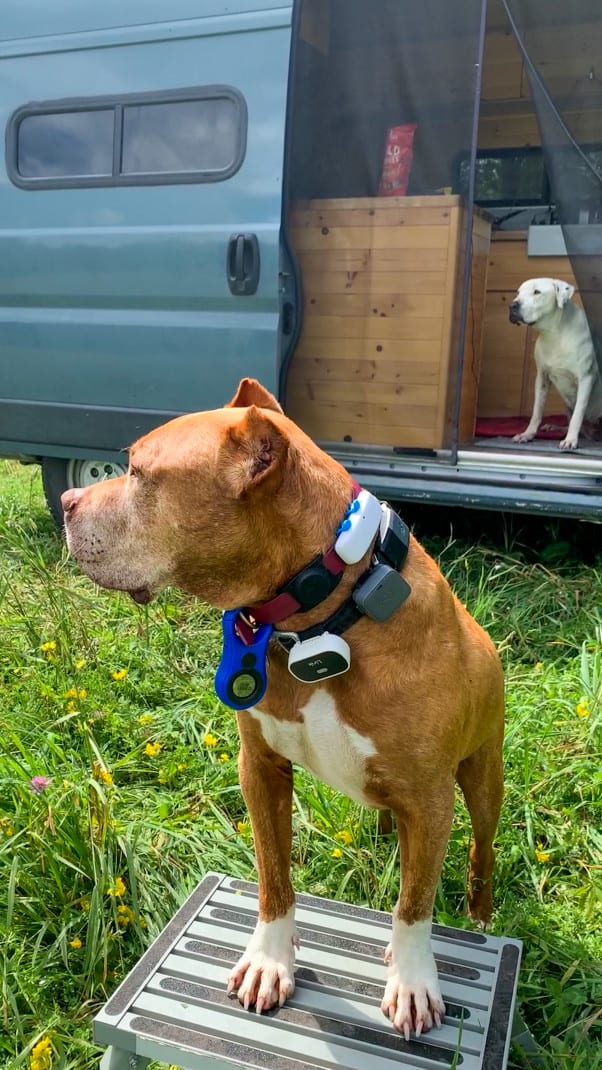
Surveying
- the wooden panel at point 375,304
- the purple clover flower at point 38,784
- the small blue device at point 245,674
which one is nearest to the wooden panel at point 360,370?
the wooden panel at point 375,304

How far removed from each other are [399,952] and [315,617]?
729mm

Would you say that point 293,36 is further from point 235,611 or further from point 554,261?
point 235,611

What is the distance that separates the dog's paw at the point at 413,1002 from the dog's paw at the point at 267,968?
211mm

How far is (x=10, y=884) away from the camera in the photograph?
1992 millimetres

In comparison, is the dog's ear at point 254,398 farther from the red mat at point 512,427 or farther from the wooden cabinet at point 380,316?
the red mat at point 512,427

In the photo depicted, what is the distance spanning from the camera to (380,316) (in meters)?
4.30

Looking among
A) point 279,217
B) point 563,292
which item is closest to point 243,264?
point 279,217

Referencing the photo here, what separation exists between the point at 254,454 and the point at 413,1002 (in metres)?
1.12

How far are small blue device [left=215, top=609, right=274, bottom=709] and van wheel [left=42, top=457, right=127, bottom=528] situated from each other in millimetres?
3382

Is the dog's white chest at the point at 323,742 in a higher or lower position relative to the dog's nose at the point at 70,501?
lower

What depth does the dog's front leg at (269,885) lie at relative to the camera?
1737 mm

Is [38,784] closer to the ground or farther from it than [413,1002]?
farther from it

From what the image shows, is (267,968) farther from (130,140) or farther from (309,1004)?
(130,140)

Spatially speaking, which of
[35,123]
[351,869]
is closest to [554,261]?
[35,123]
